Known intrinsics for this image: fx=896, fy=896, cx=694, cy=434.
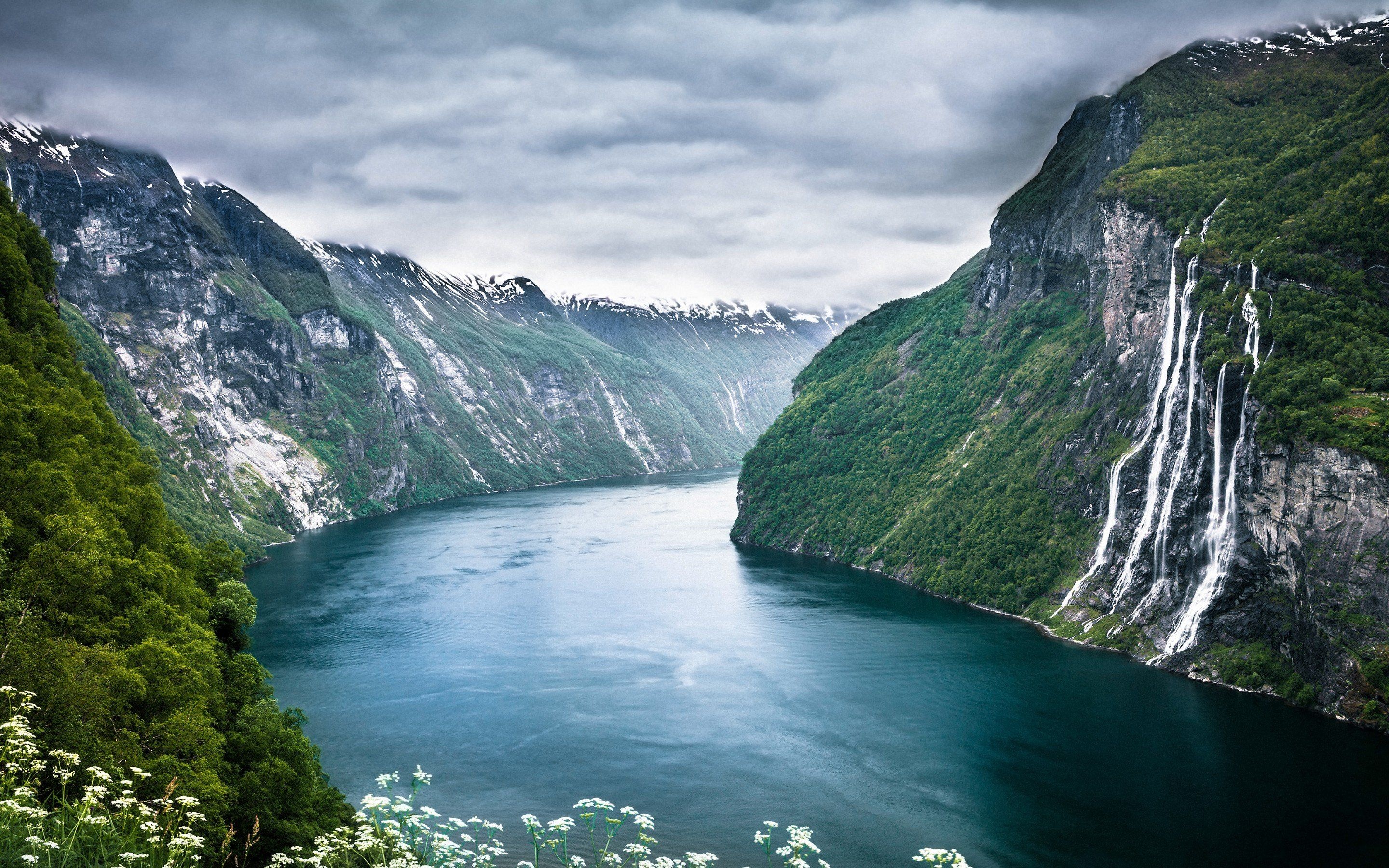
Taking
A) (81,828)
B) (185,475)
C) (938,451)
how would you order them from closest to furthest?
(81,828) → (938,451) → (185,475)

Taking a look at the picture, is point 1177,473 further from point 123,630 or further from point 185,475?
point 185,475

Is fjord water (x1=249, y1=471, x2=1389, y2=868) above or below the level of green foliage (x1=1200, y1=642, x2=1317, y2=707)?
below

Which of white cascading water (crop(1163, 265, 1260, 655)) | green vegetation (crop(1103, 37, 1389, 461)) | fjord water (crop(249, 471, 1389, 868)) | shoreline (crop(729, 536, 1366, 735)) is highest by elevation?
green vegetation (crop(1103, 37, 1389, 461))

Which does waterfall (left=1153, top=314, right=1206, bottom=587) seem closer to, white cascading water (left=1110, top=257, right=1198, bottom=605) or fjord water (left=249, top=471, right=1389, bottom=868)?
white cascading water (left=1110, top=257, right=1198, bottom=605)

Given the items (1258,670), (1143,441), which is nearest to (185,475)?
(1143,441)

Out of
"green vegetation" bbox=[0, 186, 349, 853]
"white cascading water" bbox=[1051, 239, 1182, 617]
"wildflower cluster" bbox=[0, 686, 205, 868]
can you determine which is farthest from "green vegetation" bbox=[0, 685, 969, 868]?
"white cascading water" bbox=[1051, 239, 1182, 617]
